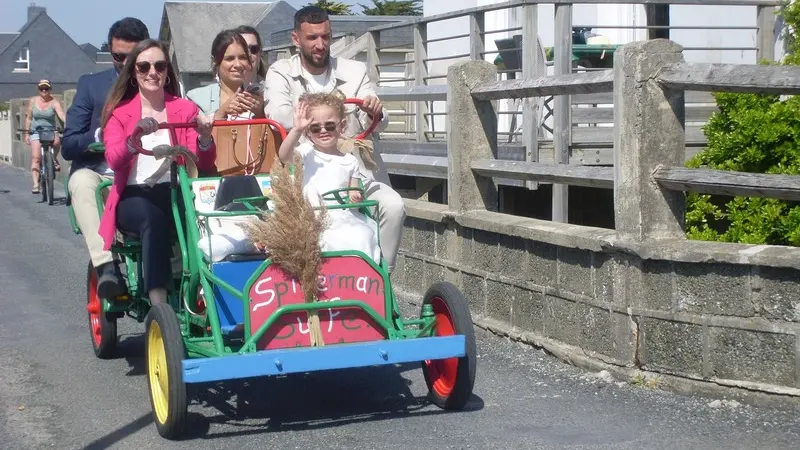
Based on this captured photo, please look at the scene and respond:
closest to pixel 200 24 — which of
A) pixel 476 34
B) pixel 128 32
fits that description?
pixel 476 34

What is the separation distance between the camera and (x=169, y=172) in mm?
6691

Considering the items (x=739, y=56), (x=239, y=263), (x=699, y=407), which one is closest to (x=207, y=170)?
(x=239, y=263)

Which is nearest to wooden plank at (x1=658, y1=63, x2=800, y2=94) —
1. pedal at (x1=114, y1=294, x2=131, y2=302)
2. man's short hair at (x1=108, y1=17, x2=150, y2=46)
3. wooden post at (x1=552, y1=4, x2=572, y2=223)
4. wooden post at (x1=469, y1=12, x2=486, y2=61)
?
wooden post at (x1=552, y1=4, x2=572, y2=223)

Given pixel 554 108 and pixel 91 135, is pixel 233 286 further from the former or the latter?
pixel 554 108

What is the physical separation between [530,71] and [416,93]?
1210 mm

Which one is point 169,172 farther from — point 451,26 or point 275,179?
point 451,26

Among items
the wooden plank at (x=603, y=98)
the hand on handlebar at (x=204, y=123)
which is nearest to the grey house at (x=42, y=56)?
the wooden plank at (x=603, y=98)

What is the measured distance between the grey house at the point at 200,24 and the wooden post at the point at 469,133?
117 ft

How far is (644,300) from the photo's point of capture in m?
6.28

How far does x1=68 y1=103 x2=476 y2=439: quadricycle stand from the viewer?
17.3 feet

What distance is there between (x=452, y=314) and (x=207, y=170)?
1853mm

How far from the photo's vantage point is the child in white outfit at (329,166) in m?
5.84

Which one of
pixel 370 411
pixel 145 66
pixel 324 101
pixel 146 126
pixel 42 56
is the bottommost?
pixel 370 411

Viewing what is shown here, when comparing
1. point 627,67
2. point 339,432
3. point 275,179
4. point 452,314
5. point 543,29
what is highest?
point 543,29
